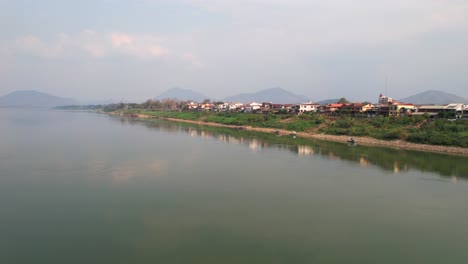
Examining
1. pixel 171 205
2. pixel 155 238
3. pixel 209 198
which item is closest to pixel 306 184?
pixel 209 198

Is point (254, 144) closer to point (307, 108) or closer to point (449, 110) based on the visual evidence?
point (449, 110)

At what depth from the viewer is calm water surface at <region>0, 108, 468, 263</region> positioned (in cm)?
584

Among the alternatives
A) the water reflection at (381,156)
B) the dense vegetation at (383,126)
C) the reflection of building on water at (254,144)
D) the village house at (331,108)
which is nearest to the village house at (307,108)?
the village house at (331,108)

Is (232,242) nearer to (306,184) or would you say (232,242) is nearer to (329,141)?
(306,184)

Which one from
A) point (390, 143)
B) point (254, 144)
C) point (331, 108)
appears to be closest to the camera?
point (390, 143)

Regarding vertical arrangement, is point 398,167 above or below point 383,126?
below

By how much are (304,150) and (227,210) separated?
1150cm

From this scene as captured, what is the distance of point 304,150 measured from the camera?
18.6m

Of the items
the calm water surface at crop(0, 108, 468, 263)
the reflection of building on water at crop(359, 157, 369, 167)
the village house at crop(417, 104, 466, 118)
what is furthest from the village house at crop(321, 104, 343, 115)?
the calm water surface at crop(0, 108, 468, 263)

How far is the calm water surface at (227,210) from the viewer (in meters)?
5.84

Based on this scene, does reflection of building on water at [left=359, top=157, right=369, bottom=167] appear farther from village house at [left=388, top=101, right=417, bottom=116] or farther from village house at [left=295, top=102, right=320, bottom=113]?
village house at [left=295, top=102, right=320, bottom=113]

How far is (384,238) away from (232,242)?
125 inches

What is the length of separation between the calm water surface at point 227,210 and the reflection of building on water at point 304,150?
246 cm

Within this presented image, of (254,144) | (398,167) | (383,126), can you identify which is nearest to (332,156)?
(398,167)
